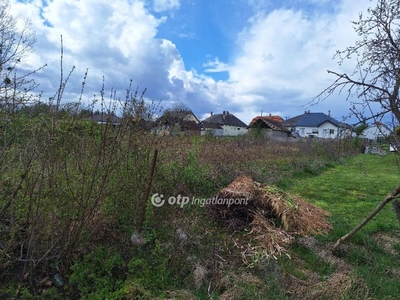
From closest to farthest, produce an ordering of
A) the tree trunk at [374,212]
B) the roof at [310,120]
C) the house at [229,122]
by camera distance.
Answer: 1. the tree trunk at [374,212]
2. the roof at [310,120]
3. the house at [229,122]

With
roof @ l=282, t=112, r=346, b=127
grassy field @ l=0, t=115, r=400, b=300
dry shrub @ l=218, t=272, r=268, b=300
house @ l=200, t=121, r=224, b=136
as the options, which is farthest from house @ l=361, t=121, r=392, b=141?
roof @ l=282, t=112, r=346, b=127

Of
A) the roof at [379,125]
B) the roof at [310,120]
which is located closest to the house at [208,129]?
the roof at [379,125]

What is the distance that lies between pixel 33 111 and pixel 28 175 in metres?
0.86

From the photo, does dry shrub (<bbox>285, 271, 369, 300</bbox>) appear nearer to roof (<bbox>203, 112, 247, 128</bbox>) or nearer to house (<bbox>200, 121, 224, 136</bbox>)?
house (<bbox>200, 121, 224, 136</bbox>)

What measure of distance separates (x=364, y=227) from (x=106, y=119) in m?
4.59

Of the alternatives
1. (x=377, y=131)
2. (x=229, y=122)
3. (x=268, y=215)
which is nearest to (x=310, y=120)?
(x=229, y=122)

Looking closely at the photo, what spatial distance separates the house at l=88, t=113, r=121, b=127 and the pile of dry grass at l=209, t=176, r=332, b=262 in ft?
7.56

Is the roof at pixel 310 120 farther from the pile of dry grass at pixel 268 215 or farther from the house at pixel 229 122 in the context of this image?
the pile of dry grass at pixel 268 215

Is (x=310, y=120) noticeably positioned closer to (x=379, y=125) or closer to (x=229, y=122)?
(x=229, y=122)

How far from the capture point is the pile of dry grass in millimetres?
4141

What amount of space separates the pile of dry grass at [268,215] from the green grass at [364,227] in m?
0.28

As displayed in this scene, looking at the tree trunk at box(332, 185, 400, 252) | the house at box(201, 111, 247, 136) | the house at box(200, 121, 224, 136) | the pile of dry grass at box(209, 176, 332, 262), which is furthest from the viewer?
the house at box(201, 111, 247, 136)

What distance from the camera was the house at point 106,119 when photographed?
2.93 m

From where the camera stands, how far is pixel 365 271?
315 centimetres
